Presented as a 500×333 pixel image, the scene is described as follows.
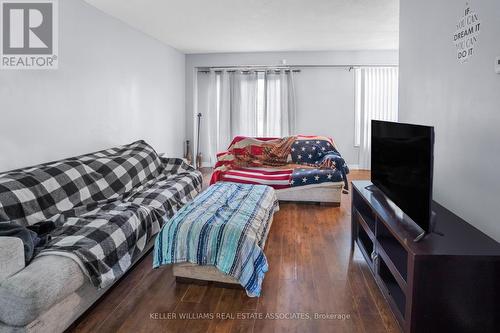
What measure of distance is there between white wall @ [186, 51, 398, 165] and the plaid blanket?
376 centimetres

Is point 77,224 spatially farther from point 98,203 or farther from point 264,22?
point 264,22

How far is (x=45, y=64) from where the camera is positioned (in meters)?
3.26

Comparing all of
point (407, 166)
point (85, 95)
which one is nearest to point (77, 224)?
point (85, 95)

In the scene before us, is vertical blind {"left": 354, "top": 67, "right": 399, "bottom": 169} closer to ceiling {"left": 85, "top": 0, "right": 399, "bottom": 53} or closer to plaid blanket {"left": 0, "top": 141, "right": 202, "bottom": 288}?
ceiling {"left": 85, "top": 0, "right": 399, "bottom": 53}

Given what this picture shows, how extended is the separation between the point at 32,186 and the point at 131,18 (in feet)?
9.04

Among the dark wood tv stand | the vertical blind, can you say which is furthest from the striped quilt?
the vertical blind

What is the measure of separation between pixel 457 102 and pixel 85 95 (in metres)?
3.49

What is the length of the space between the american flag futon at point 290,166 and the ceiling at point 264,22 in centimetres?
161

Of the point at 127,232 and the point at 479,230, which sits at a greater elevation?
the point at 479,230

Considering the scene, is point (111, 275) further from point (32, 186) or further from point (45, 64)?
point (45, 64)

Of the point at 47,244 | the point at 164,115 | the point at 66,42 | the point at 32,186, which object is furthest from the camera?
the point at 164,115

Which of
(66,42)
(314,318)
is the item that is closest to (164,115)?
(66,42)

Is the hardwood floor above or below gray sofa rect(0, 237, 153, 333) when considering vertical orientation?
below

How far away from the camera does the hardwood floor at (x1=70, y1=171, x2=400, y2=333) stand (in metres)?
2.05
